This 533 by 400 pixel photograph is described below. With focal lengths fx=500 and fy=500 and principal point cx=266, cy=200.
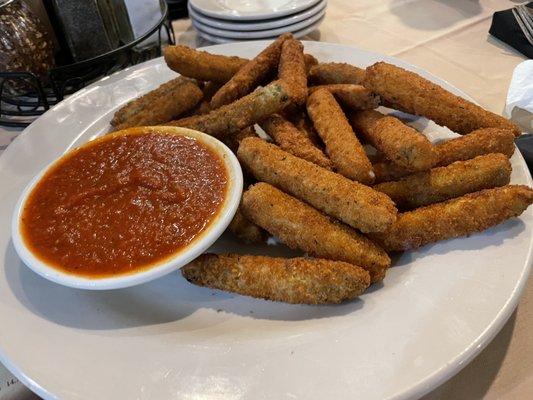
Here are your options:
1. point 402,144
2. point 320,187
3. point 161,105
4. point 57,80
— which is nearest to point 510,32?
point 402,144

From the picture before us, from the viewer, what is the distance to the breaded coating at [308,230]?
1.38 metres

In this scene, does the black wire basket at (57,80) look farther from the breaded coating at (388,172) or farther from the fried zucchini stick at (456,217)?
the fried zucchini stick at (456,217)

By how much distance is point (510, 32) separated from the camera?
8.21 ft

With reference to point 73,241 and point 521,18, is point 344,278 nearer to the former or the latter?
point 73,241

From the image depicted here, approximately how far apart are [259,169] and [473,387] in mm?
873

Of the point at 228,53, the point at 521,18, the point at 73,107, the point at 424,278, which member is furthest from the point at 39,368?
the point at 521,18

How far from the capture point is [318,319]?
1320 mm

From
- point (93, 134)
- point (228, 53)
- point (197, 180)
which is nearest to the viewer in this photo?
point (197, 180)

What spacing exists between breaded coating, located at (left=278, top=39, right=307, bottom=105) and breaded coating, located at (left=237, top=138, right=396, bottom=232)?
25 cm

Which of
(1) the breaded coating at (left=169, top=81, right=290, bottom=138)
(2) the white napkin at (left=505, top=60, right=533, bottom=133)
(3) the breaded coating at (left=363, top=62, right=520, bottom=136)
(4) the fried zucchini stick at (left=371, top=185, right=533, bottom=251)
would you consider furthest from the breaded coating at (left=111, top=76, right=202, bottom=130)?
(2) the white napkin at (left=505, top=60, right=533, bottom=133)

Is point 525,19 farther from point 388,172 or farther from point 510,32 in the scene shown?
point 388,172

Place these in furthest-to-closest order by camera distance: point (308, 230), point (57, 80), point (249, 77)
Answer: point (57, 80) → point (249, 77) → point (308, 230)

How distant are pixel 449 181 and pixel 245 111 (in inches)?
28.5

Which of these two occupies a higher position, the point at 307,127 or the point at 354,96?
the point at 354,96
